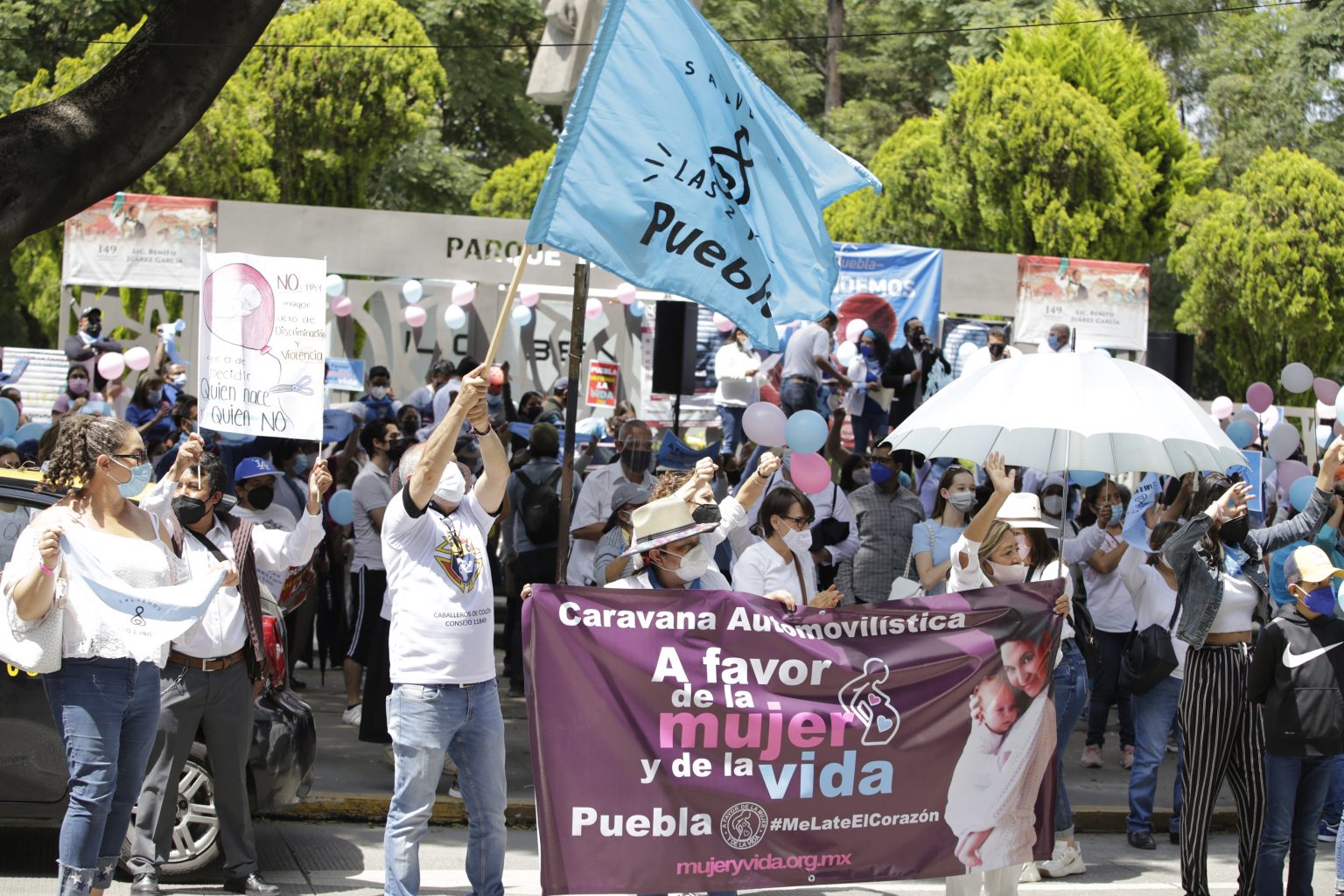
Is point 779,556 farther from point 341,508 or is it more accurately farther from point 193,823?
point 341,508

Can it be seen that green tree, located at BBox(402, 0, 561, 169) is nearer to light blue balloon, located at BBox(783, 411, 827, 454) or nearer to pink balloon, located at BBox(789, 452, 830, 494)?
light blue balloon, located at BBox(783, 411, 827, 454)

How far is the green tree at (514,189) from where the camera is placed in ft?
102

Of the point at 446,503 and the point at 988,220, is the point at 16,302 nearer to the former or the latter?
the point at 988,220

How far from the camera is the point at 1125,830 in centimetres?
906

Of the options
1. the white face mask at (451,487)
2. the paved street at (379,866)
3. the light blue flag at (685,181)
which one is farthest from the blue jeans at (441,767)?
the light blue flag at (685,181)

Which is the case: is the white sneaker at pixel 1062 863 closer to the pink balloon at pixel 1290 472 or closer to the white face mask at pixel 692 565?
the white face mask at pixel 692 565

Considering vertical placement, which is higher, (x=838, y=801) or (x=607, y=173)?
(x=607, y=173)

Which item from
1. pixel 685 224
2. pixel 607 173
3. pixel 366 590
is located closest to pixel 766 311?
pixel 685 224

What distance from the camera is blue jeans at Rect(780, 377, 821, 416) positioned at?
13891 millimetres

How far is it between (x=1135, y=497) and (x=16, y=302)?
107 ft

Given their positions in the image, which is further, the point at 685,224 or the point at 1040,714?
the point at 1040,714

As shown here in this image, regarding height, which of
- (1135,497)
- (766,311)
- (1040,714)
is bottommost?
(1040,714)

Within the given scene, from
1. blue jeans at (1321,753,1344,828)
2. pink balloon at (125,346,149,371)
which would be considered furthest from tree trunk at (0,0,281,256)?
blue jeans at (1321,753,1344,828)

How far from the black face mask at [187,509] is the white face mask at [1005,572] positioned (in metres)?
3.51
